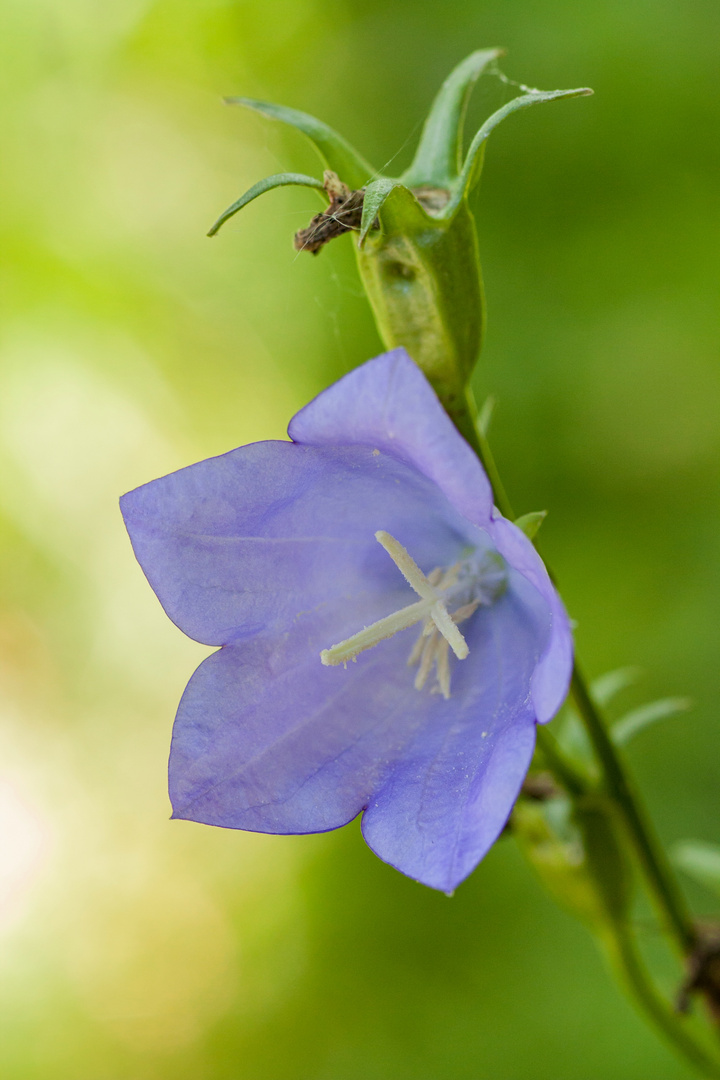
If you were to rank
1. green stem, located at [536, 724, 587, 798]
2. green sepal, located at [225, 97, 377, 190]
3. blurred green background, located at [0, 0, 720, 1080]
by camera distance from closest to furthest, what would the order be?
green sepal, located at [225, 97, 377, 190] → green stem, located at [536, 724, 587, 798] → blurred green background, located at [0, 0, 720, 1080]

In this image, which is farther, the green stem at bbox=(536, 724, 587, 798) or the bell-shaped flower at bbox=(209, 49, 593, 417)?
the green stem at bbox=(536, 724, 587, 798)

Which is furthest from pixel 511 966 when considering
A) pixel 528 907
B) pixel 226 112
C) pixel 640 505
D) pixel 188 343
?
pixel 226 112

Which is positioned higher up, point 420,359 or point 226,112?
point 226,112

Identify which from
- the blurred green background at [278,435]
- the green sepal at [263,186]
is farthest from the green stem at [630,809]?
the blurred green background at [278,435]

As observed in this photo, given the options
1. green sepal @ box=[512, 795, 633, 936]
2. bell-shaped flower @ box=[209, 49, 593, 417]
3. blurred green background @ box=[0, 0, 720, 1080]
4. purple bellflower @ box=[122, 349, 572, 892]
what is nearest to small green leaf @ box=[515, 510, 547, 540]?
purple bellflower @ box=[122, 349, 572, 892]

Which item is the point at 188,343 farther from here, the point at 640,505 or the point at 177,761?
the point at 177,761

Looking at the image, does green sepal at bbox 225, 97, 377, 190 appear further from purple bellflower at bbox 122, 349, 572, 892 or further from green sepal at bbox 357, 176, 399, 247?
purple bellflower at bbox 122, 349, 572, 892

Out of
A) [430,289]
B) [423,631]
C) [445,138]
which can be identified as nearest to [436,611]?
[423,631]
